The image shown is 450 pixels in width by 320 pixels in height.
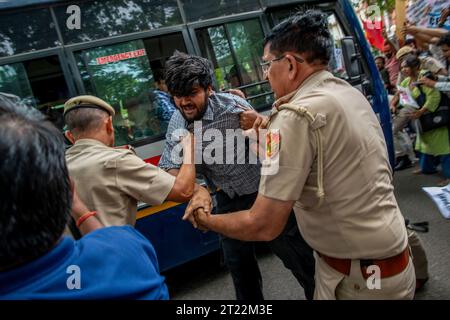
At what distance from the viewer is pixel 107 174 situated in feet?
5.21

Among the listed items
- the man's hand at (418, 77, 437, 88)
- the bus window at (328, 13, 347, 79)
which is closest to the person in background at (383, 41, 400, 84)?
the man's hand at (418, 77, 437, 88)

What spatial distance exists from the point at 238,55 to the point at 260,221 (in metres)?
2.38

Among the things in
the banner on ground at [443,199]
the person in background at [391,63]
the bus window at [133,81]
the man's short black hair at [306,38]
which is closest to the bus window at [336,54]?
the bus window at [133,81]

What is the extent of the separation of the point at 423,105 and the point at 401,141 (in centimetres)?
123

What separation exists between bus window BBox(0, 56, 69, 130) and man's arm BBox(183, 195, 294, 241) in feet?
6.23

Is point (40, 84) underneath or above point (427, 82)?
above

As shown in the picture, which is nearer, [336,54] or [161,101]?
[161,101]

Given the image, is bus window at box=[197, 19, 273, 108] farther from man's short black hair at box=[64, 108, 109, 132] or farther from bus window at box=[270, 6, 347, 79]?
man's short black hair at box=[64, 108, 109, 132]

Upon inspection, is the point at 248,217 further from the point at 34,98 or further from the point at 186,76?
the point at 34,98

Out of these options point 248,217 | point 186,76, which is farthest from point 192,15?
point 248,217

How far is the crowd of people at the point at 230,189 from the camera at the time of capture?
736 mm

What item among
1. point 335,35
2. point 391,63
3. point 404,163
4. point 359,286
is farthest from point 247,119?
point 391,63

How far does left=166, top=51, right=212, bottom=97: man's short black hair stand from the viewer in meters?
2.02

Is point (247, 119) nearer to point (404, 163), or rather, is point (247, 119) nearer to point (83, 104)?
point (83, 104)
